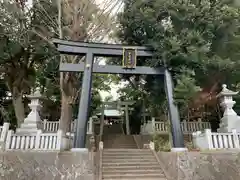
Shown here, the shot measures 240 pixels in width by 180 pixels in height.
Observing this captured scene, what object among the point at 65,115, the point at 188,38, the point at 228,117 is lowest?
the point at 228,117

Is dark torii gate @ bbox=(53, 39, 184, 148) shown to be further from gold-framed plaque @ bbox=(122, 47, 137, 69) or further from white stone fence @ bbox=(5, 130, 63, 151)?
white stone fence @ bbox=(5, 130, 63, 151)

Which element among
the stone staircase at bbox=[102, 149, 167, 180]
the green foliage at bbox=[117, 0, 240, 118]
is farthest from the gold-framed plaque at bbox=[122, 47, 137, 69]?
the stone staircase at bbox=[102, 149, 167, 180]

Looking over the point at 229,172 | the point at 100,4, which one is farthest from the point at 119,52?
the point at 229,172

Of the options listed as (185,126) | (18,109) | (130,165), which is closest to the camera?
(130,165)

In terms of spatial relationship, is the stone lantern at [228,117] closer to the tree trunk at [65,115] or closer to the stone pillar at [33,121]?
the tree trunk at [65,115]

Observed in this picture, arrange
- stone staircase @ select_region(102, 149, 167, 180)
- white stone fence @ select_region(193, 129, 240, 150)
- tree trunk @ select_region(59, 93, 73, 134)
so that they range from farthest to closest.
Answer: tree trunk @ select_region(59, 93, 73, 134)
white stone fence @ select_region(193, 129, 240, 150)
stone staircase @ select_region(102, 149, 167, 180)

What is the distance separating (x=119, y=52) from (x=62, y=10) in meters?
4.13

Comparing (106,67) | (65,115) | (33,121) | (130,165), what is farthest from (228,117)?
(33,121)

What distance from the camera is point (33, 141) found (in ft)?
23.7

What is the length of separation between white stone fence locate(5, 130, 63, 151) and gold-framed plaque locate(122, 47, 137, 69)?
3644 millimetres

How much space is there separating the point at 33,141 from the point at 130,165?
354cm

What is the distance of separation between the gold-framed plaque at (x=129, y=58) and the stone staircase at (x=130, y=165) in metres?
3.54

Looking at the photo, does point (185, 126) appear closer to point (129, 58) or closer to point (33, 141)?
point (129, 58)

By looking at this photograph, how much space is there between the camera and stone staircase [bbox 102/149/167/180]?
685 centimetres
